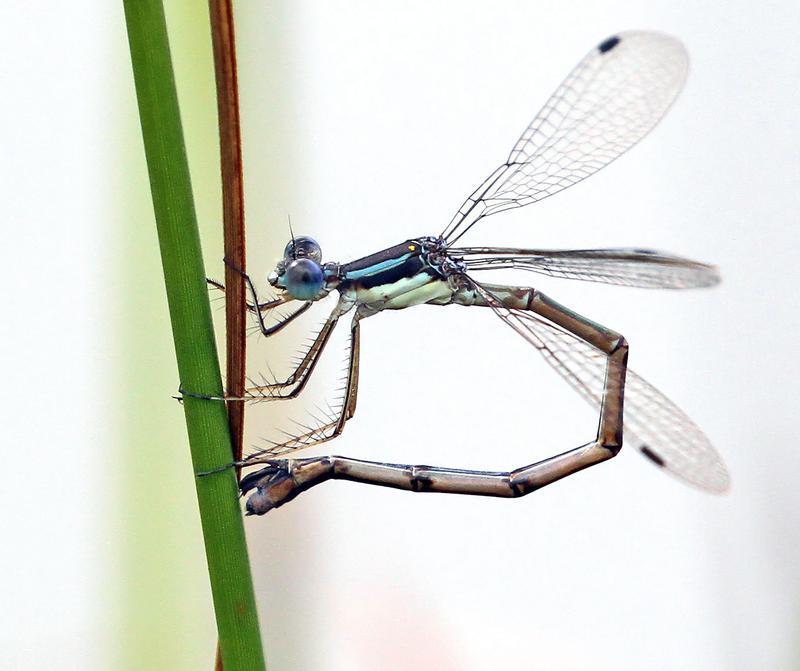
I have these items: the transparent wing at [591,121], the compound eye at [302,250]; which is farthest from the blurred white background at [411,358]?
the transparent wing at [591,121]

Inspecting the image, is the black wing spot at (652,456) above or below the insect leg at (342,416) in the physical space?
below

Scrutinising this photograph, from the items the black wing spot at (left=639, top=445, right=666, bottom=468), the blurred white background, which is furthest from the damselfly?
the blurred white background

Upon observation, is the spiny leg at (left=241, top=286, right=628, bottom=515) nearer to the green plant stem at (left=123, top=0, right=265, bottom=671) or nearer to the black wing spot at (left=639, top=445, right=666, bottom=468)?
the black wing spot at (left=639, top=445, right=666, bottom=468)

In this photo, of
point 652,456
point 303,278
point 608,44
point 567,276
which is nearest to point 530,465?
point 652,456

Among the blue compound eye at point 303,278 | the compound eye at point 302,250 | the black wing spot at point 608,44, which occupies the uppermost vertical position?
the black wing spot at point 608,44

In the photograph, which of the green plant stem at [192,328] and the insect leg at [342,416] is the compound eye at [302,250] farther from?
the green plant stem at [192,328]

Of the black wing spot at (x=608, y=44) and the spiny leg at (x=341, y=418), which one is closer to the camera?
the spiny leg at (x=341, y=418)

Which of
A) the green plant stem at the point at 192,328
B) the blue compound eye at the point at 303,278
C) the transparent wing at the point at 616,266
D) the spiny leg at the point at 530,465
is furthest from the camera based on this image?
the transparent wing at the point at 616,266
